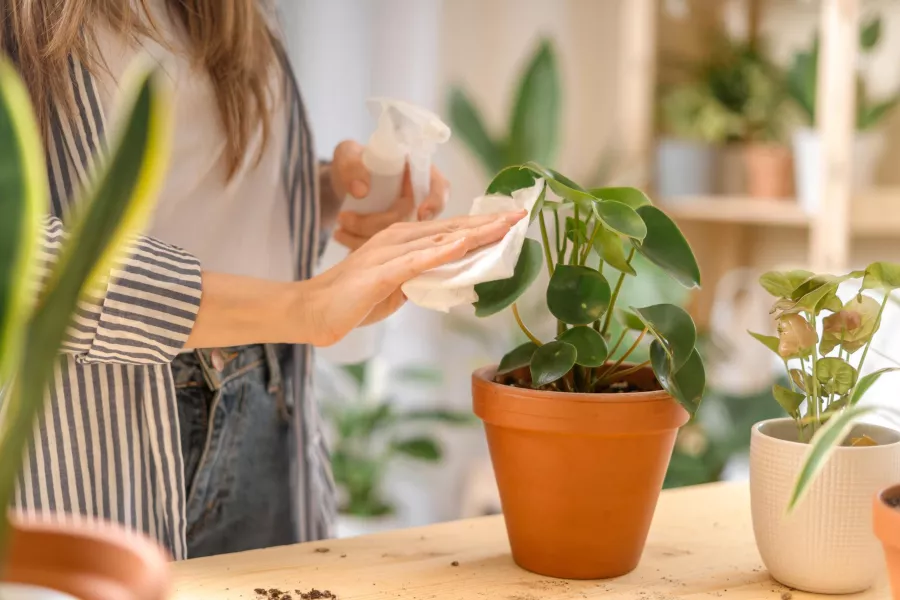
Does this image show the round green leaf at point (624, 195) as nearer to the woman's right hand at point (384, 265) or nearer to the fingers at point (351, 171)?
the woman's right hand at point (384, 265)

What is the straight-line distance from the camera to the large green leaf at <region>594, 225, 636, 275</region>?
810 millimetres

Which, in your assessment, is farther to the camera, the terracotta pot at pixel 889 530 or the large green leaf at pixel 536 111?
the large green leaf at pixel 536 111

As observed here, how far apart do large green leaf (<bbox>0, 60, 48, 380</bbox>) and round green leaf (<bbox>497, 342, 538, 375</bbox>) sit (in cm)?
52

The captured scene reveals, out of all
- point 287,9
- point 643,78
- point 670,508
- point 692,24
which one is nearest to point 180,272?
point 670,508

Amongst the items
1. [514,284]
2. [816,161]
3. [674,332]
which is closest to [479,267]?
[514,284]

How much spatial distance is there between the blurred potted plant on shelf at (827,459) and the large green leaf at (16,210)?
0.58 m

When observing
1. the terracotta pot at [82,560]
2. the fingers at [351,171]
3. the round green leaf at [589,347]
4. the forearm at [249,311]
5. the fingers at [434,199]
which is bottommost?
the terracotta pot at [82,560]

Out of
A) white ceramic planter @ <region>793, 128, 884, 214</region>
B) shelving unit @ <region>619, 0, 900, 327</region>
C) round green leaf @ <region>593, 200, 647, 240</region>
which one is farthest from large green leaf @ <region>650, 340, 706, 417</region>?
white ceramic planter @ <region>793, 128, 884, 214</region>

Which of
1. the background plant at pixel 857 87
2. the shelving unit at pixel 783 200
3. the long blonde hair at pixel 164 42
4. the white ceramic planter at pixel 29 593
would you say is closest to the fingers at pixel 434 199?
the long blonde hair at pixel 164 42

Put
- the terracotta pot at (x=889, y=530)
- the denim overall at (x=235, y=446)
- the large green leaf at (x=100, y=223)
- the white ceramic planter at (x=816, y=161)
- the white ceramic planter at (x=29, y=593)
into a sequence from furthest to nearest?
1. the white ceramic planter at (x=816, y=161)
2. the denim overall at (x=235, y=446)
3. the terracotta pot at (x=889, y=530)
4. the white ceramic planter at (x=29, y=593)
5. the large green leaf at (x=100, y=223)

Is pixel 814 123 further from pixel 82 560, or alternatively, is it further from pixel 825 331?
pixel 82 560

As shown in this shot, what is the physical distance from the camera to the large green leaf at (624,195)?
32.9 inches

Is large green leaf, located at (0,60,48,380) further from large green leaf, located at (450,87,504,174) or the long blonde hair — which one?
large green leaf, located at (450,87,504,174)

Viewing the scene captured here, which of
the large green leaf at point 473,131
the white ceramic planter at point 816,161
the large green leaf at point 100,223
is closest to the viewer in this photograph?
the large green leaf at point 100,223
